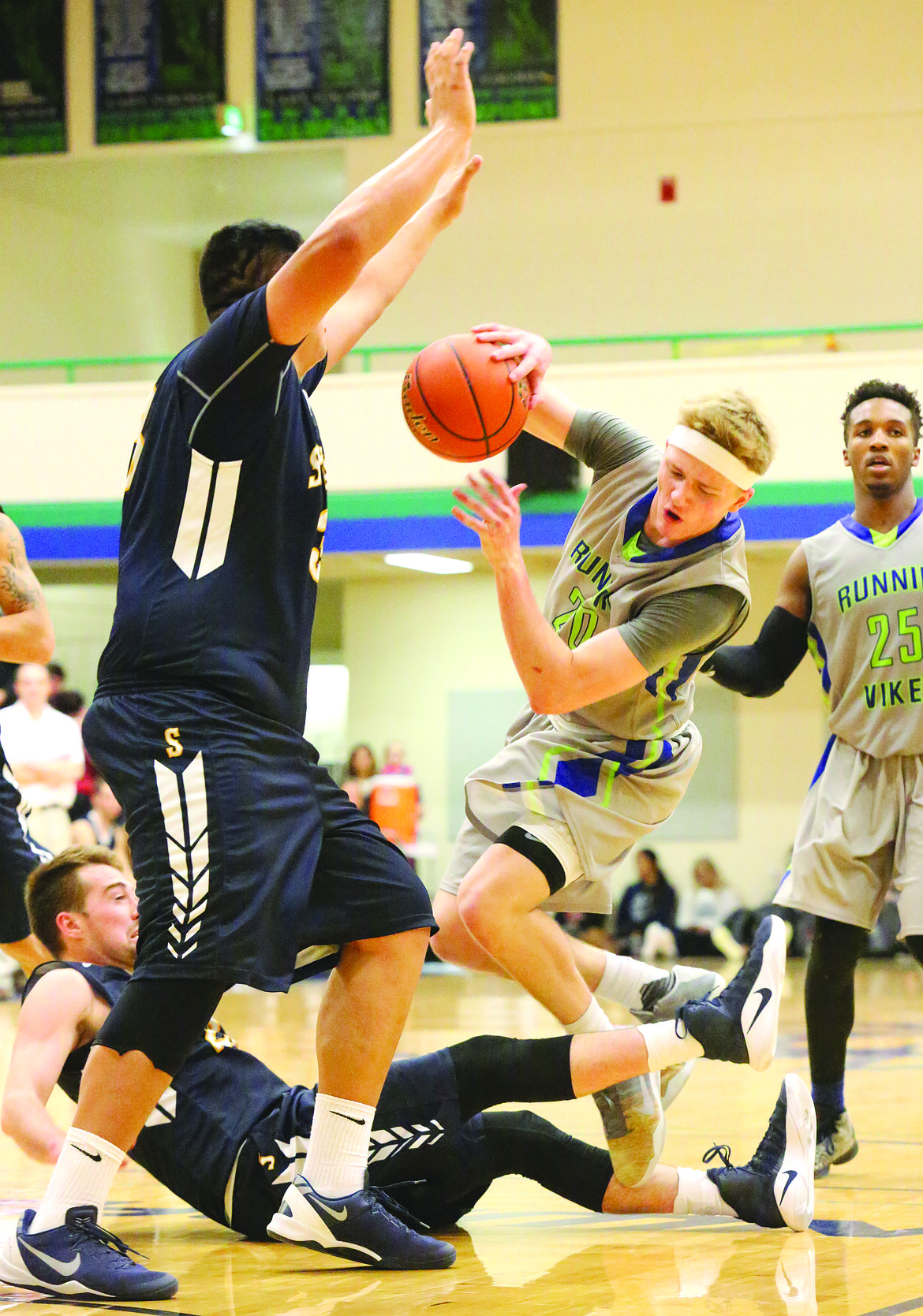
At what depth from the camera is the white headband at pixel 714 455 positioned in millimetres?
3547

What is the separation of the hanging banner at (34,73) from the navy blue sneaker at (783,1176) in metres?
16.1

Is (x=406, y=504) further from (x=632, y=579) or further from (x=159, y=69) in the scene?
(x=632, y=579)

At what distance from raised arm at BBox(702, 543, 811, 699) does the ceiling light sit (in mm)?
10557

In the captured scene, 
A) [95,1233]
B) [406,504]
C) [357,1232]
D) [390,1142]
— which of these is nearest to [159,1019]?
[95,1233]

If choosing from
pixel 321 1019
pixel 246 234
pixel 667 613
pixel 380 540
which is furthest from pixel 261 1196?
pixel 380 540

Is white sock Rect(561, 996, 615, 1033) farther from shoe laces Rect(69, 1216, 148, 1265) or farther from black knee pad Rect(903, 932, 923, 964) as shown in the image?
shoe laces Rect(69, 1216, 148, 1265)

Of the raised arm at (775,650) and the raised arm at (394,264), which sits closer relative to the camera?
the raised arm at (394,264)

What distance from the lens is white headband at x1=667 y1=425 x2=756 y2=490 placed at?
3.55 meters

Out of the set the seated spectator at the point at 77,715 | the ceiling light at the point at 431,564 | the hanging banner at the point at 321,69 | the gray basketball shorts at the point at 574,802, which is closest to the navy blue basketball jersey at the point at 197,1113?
the gray basketball shorts at the point at 574,802

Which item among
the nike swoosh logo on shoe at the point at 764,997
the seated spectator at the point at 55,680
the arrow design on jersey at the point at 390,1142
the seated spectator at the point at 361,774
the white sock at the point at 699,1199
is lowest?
the seated spectator at the point at 361,774

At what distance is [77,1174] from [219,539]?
115cm

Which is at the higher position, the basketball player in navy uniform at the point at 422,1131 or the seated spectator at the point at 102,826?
the basketball player in navy uniform at the point at 422,1131

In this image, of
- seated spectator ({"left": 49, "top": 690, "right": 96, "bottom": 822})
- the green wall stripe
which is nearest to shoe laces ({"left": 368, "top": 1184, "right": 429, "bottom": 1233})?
seated spectator ({"left": 49, "top": 690, "right": 96, "bottom": 822})

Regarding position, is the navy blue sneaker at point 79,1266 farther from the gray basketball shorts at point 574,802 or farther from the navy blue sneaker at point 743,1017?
the gray basketball shorts at point 574,802
